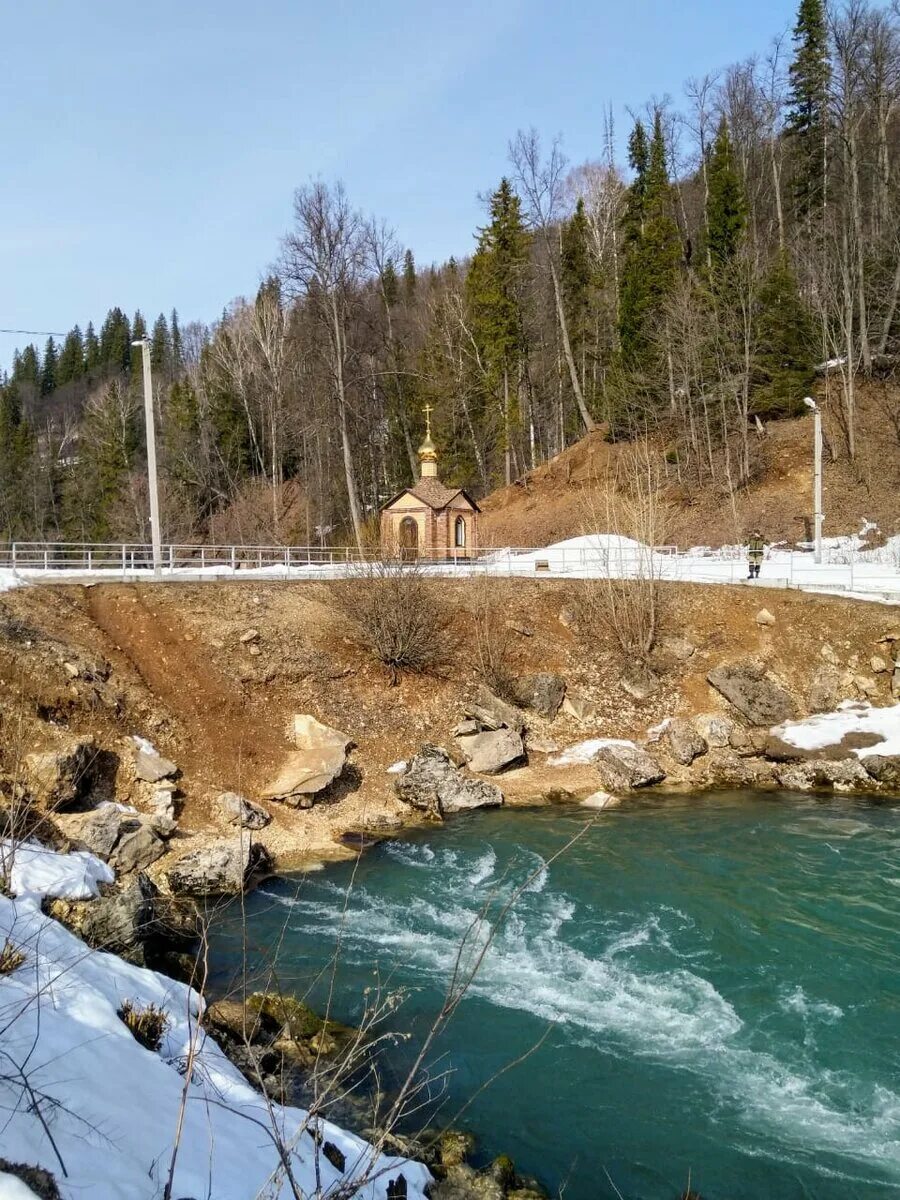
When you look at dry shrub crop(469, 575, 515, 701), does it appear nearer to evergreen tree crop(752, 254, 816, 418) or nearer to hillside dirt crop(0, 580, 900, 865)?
hillside dirt crop(0, 580, 900, 865)

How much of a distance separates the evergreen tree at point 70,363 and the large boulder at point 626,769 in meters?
95.5

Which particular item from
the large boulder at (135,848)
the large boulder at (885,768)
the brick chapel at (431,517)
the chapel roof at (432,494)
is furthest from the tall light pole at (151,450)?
the large boulder at (885,768)

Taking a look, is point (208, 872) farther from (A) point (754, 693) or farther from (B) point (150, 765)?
(A) point (754, 693)

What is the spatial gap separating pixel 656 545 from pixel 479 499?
1128 inches

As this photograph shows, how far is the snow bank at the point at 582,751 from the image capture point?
18438 millimetres

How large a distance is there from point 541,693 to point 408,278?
70.0 m

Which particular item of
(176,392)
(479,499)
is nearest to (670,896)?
(479,499)

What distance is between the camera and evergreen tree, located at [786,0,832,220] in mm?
47156

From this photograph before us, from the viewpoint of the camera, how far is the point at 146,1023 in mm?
A: 6562

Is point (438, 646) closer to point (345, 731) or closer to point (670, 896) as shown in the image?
point (345, 731)

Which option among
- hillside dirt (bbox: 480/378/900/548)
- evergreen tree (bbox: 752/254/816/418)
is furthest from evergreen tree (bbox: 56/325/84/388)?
evergreen tree (bbox: 752/254/816/418)

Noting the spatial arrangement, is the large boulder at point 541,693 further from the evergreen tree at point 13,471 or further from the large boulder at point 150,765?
the evergreen tree at point 13,471

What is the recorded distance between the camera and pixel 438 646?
69.5 feet

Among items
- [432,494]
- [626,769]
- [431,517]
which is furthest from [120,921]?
[432,494]
